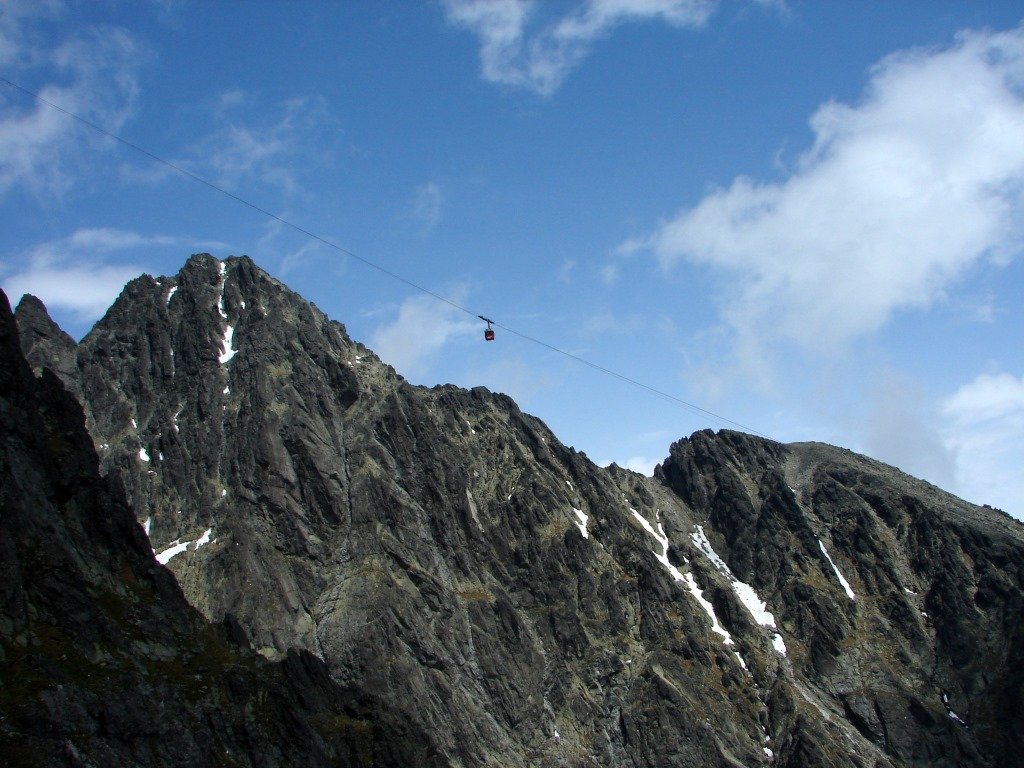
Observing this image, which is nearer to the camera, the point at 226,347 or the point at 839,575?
the point at 226,347

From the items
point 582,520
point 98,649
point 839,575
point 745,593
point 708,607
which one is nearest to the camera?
point 98,649

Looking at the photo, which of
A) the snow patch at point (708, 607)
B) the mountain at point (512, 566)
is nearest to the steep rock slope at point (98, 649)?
the mountain at point (512, 566)

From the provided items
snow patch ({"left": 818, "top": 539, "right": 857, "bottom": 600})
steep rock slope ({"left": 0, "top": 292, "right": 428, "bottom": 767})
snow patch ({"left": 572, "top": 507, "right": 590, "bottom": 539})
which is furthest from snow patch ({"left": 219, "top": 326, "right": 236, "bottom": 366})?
snow patch ({"left": 818, "top": 539, "right": 857, "bottom": 600})

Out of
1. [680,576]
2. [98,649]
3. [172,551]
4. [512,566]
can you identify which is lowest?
[98,649]

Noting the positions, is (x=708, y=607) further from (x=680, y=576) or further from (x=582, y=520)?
(x=582, y=520)

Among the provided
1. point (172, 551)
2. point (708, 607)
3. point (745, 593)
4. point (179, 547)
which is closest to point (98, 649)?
point (172, 551)

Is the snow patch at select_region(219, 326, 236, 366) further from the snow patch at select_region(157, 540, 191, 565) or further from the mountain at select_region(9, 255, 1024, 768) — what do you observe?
the snow patch at select_region(157, 540, 191, 565)
